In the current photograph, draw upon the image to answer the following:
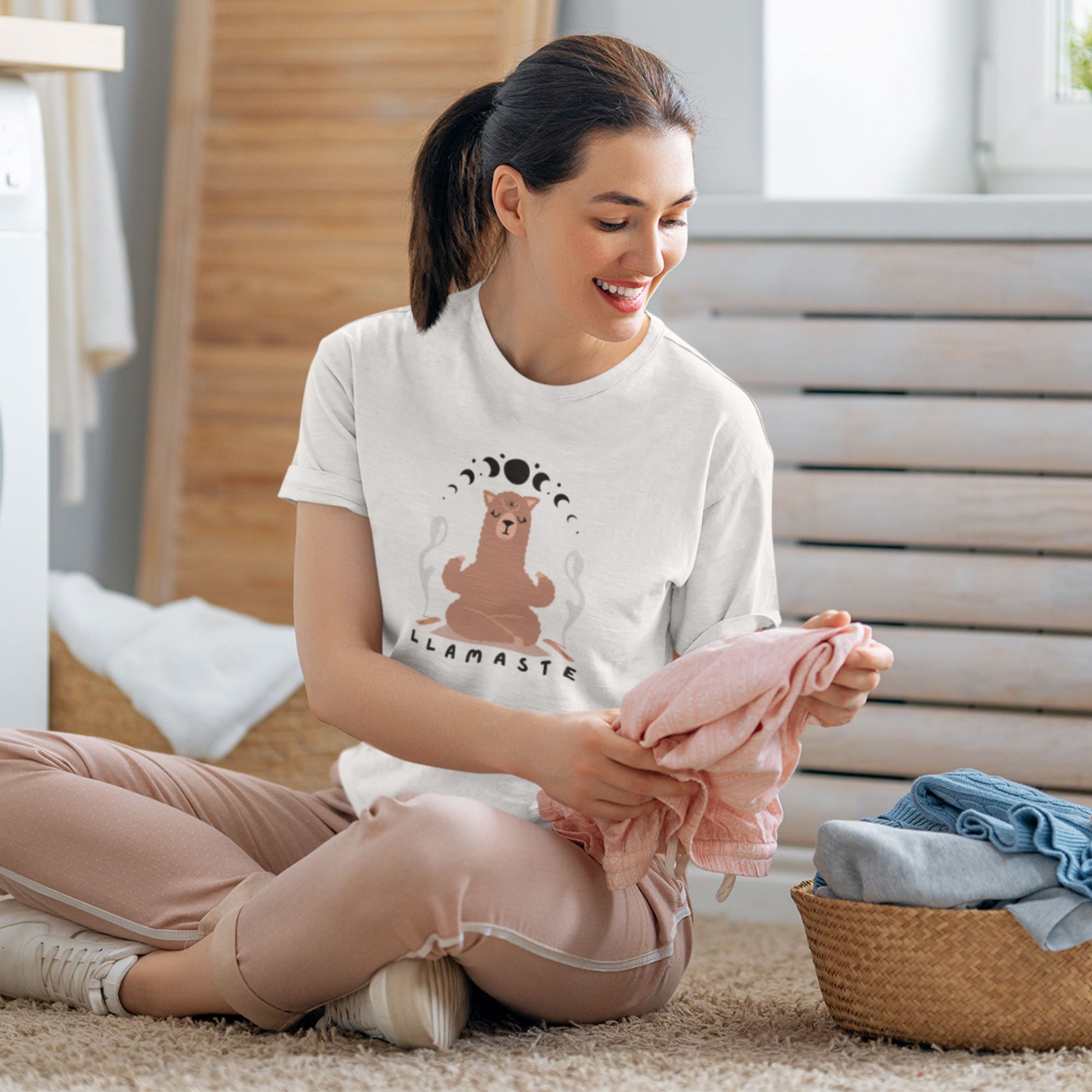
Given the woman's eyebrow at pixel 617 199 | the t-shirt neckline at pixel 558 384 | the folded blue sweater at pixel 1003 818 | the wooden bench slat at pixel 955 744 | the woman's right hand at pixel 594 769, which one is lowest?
the wooden bench slat at pixel 955 744

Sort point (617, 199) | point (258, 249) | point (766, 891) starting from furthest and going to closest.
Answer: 1. point (258, 249)
2. point (766, 891)
3. point (617, 199)

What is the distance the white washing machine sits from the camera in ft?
5.59

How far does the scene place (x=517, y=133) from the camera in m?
1.24

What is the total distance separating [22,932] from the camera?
1279 millimetres

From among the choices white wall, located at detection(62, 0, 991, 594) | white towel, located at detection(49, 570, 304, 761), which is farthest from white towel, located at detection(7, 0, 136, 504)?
white towel, located at detection(49, 570, 304, 761)

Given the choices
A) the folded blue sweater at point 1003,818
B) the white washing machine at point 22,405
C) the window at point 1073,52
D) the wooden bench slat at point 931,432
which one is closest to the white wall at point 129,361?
the white washing machine at point 22,405

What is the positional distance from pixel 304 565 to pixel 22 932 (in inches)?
16.6

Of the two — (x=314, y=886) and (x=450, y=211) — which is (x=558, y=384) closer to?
(x=450, y=211)

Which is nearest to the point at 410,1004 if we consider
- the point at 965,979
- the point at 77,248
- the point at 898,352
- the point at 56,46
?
the point at 965,979

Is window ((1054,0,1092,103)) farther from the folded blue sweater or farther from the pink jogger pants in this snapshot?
the pink jogger pants

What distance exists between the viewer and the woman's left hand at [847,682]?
1.08 meters

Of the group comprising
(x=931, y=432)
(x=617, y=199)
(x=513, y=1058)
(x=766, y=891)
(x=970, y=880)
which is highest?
(x=617, y=199)

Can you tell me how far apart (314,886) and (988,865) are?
549 millimetres

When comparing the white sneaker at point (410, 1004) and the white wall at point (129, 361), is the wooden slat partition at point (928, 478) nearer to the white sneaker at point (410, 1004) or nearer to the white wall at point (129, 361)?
the white sneaker at point (410, 1004)
